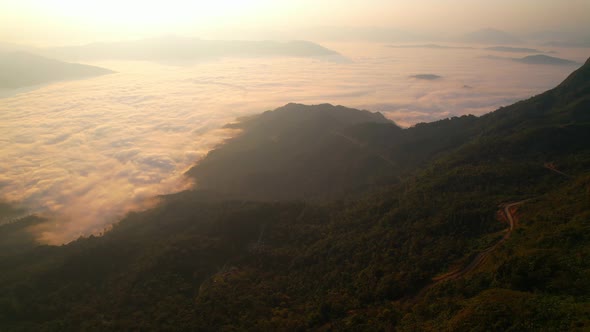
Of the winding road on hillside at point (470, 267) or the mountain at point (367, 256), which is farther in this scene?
the winding road on hillside at point (470, 267)

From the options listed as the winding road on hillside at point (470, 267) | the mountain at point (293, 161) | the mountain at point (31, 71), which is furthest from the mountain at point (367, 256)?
the mountain at point (31, 71)

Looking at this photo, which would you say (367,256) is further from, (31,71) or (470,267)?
(31,71)

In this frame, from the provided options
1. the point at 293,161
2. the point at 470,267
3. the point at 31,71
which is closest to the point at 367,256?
the point at 470,267

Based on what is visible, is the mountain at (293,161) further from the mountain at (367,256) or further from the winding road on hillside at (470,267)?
the winding road on hillside at (470,267)

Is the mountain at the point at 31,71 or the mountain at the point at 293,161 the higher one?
the mountain at the point at 31,71

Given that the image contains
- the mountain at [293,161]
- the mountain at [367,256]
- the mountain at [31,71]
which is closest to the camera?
the mountain at [367,256]
